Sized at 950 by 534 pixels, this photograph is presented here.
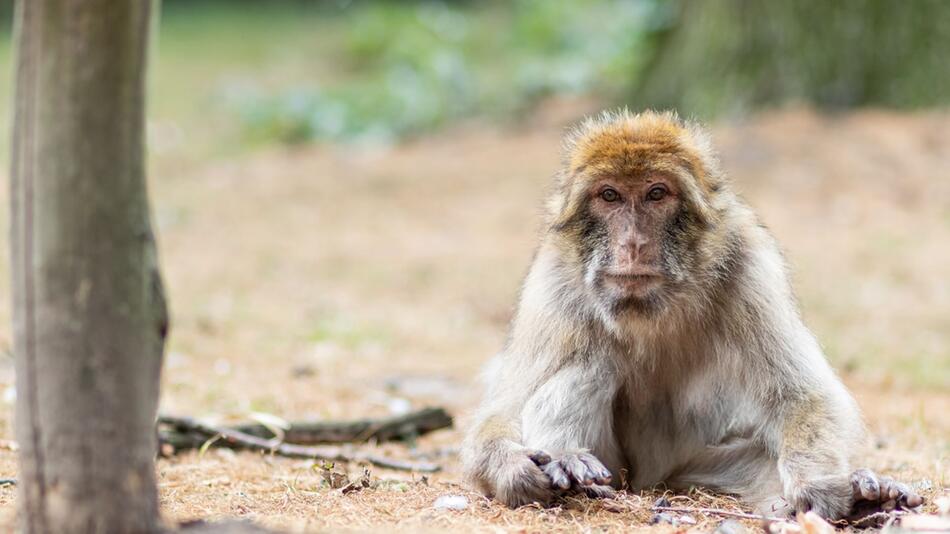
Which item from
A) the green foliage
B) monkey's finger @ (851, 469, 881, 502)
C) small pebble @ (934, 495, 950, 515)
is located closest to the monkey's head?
monkey's finger @ (851, 469, 881, 502)

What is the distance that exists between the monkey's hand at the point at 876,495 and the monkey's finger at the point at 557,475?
930 mm

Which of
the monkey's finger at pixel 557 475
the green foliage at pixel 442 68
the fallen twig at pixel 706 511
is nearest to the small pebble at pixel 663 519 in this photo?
the fallen twig at pixel 706 511

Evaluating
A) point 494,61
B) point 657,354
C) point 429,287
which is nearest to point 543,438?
point 657,354

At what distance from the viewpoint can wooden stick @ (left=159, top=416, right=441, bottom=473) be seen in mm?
5094

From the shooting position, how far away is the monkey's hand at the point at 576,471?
153 inches

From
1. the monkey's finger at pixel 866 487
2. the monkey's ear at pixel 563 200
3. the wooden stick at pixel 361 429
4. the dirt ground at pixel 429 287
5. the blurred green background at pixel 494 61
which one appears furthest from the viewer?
the blurred green background at pixel 494 61

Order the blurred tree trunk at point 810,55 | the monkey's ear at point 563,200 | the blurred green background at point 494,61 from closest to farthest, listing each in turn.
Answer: the monkey's ear at point 563,200 < the blurred tree trunk at point 810,55 < the blurred green background at point 494,61

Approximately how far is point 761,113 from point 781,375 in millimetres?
8496

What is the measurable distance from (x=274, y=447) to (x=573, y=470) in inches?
70.3

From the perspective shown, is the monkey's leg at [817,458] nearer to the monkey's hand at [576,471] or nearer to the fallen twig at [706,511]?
the fallen twig at [706,511]

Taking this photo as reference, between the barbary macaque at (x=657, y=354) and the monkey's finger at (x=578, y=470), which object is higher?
the barbary macaque at (x=657, y=354)

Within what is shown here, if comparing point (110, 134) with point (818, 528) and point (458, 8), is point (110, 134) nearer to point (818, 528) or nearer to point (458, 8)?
point (818, 528)

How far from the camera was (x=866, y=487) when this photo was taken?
3.75m

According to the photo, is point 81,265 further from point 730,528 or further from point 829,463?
point 829,463
